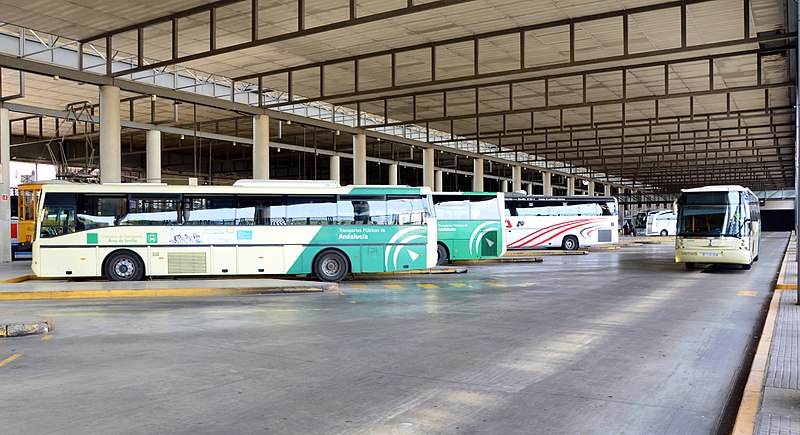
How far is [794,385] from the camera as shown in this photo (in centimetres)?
627

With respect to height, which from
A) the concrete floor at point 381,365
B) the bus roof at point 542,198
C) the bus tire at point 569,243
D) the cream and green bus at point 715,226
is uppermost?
the bus roof at point 542,198

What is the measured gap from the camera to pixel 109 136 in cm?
1944

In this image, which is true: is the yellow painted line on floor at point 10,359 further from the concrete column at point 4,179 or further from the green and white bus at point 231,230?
the concrete column at point 4,179

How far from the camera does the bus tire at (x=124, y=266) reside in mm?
17172

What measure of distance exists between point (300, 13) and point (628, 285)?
10898 millimetres

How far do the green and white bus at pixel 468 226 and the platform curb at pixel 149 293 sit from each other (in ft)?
29.8

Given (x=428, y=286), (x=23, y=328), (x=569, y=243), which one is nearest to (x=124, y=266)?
(x=23, y=328)

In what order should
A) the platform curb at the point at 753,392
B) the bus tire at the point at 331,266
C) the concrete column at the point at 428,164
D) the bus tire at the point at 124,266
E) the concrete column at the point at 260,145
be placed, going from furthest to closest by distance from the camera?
the concrete column at the point at 428,164, the concrete column at the point at 260,145, the bus tire at the point at 331,266, the bus tire at the point at 124,266, the platform curb at the point at 753,392

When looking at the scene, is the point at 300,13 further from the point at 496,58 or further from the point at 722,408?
the point at 722,408

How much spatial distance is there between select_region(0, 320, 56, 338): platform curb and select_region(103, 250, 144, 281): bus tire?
7.53 meters

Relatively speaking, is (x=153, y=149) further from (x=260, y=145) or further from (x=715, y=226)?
(x=715, y=226)

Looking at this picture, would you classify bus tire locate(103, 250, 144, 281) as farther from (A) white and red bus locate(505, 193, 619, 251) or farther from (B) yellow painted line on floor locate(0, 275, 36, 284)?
(A) white and red bus locate(505, 193, 619, 251)

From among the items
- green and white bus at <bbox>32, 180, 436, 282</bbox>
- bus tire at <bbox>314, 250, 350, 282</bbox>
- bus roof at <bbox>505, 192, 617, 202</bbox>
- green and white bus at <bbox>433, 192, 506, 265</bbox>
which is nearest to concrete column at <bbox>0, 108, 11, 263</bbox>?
green and white bus at <bbox>32, 180, 436, 282</bbox>

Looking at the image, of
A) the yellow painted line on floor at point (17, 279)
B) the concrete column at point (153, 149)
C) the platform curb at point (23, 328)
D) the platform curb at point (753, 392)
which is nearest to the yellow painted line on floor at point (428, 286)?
the platform curb at point (753, 392)
